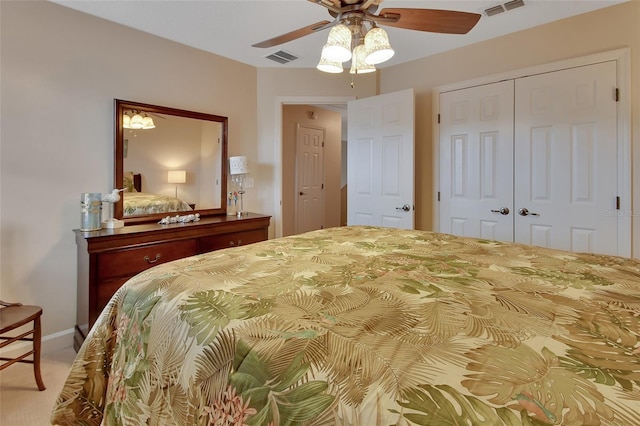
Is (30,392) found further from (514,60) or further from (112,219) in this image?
(514,60)

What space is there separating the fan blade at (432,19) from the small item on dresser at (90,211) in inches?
88.7

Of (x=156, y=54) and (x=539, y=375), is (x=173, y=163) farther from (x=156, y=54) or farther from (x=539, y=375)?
(x=539, y=375)

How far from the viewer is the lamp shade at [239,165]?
10.9ft

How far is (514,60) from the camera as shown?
2854 mm

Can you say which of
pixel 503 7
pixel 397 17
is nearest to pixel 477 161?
pixel 503 7

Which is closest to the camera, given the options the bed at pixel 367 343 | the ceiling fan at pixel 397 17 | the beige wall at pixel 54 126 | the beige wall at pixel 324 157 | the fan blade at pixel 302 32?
the bed at pixel 367 343

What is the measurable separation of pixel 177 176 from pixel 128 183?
0.42m

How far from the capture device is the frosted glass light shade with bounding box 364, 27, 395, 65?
1627 mm

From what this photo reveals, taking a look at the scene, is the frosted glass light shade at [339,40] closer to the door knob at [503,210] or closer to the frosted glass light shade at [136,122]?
the frosted glass light shade at [136,122]

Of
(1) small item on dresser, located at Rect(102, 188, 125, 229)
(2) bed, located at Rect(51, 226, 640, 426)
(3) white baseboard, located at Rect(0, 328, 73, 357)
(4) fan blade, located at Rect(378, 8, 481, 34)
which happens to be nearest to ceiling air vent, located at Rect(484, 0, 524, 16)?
(4) fan blade, located at Rect(378, 8, 481, 34)

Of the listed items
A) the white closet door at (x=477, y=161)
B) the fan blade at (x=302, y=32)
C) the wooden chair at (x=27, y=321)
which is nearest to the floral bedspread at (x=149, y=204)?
the wooden chair at (x=27, y=321)

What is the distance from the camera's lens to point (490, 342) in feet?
2.19

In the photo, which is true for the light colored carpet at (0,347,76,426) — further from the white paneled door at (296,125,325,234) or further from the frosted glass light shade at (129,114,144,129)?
the white paneled door at (296,125,325,234)

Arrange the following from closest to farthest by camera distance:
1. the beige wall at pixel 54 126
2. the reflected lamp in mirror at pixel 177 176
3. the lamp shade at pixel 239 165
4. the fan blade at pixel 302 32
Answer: the fan blade at pixel 302 32, the beige wall at pixel 54 126, the reflected lamp in mirror at pixel 177 176, the lamp shade at pixel 239 165
